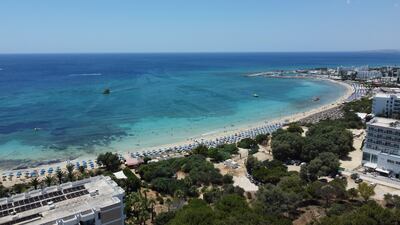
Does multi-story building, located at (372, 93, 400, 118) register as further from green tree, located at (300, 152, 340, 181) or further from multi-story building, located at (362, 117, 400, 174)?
green tree, located at (300, 152, 340, 181)

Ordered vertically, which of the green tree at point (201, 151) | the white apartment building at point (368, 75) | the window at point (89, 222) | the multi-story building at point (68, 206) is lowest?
the green tree at point (201, 151)

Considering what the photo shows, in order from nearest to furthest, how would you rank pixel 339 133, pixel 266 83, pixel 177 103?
pixel 339 133, pixel 177 103, pixel 266 83

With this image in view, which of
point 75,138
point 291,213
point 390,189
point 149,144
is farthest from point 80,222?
point 75,138

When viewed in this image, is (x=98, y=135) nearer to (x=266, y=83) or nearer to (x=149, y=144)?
(x=149, y=144)

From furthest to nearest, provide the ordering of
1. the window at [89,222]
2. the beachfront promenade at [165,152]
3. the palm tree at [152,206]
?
the beachfront promenade at [165,152], the palm tree at [152,206], the window at [89,222]

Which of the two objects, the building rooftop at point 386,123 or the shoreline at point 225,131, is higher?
the building rooftop at point 386,123

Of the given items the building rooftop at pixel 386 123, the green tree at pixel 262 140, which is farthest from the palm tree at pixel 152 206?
the building rooftop at pixel 386 123

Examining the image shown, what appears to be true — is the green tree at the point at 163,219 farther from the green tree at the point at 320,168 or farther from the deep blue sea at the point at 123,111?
the deep blue sea at the point at 123,111

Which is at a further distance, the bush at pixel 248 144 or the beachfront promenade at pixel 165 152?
the bush at pixel 248 144
